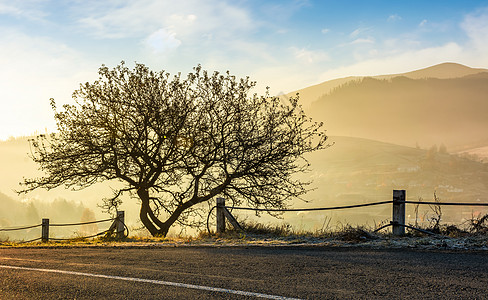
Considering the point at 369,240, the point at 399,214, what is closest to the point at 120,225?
the point at 369,240

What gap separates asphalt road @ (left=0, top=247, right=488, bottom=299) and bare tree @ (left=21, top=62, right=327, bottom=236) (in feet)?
32.2

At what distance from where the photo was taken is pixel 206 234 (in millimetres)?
14914

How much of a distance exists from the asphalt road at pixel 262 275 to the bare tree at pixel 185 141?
32.2 ft

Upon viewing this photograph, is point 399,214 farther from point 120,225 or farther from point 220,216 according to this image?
point 120,225

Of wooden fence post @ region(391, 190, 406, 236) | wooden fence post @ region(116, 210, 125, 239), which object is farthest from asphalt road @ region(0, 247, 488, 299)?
wooden fence post @ region(116, 210, 125, 239)

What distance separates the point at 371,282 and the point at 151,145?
14992mm

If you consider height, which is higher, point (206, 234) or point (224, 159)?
point (224, 159)

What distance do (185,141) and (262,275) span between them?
1315cm

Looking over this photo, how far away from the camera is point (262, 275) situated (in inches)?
265

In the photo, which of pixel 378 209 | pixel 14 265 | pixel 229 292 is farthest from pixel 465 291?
pixel 378 209

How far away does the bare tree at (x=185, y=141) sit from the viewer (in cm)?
1884

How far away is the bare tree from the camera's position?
18.8 meters

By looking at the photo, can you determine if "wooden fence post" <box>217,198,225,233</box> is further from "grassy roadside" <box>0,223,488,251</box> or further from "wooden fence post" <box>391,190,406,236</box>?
"wooden fence post" <box>391,190,406,236</box>

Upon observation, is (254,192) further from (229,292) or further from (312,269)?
(229,292)
